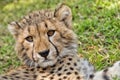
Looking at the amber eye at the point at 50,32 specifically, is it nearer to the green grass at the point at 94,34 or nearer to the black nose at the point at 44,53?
the black nose at the point at 44,53

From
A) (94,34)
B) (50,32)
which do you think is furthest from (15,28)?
(94,34)

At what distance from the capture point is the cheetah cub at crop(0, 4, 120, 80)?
5.10 m

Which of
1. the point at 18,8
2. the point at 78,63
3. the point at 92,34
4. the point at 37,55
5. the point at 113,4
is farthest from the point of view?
the point at 18,8

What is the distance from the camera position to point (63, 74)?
204 inches

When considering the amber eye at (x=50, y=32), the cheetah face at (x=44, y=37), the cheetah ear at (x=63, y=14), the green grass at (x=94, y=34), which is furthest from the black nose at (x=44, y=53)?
the green grass at (x=94, y=34)

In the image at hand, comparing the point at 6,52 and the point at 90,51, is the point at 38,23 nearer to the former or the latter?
the point at 90,51

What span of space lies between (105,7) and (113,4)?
0.15m

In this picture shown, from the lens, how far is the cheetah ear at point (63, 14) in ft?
17.7

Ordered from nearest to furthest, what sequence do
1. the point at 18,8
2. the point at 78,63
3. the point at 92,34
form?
the point at 78,63 < the point at 92,34 < the point at 18,8

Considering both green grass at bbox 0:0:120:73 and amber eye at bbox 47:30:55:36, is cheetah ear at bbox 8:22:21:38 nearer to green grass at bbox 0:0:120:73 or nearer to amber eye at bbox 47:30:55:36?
amber eye at bbox 47:30:55:36

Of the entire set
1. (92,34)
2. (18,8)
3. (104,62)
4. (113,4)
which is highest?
(18,8)

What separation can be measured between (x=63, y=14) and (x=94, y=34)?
6.27 ft

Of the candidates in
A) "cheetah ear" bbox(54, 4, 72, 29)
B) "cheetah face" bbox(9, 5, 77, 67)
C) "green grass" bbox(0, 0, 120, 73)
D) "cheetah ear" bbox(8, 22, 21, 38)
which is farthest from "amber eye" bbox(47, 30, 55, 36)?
"green grass" bbox(0, 0, 120, 73)

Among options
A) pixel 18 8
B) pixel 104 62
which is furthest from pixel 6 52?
pixel 18 8
